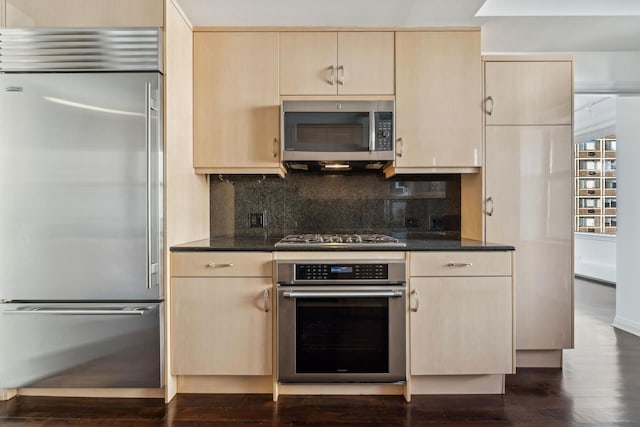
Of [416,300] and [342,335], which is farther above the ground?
[416,300]

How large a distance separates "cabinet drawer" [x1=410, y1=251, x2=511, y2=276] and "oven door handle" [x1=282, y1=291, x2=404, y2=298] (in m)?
0.27

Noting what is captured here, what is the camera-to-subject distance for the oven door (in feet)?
6.85

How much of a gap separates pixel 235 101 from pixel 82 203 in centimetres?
109

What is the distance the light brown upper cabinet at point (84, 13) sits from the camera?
6.79ft

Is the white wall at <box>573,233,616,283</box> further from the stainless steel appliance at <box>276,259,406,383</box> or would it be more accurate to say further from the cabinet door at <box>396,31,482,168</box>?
the stainless steel appliance at <box>276,259,406,383</box>

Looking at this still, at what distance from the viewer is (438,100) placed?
96.8 inches

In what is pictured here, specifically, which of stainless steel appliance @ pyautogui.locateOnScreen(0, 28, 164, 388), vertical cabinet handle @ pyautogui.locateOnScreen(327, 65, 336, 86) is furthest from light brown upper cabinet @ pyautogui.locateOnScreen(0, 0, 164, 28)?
vertical cabinet handle @ pyautogui.locateOnScreen(327, 65, 336, 86)

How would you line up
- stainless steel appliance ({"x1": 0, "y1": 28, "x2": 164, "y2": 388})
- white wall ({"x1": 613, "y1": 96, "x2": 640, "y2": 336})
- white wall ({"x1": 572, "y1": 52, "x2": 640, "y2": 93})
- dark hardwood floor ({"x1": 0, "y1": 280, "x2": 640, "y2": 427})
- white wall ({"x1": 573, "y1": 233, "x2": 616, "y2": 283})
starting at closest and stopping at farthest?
1. dark hardwood floor ({"x1": 0, "y1": 280, "x2": 640, "y2": 427})
2. stainless steel appliance ({"x1": 0, "y1": 28, "x2": 164, "y2": 388})
3. white wall ({"x1": 572, "y1": 52, "x2": 640, "y2": 93})
4. white wall ({"x1": 613, "y1": 96, "x2": 640, "y2": 336})
5. white wall ({"x1": 573, "y1": 233, "x2": 616, "y2": 283})

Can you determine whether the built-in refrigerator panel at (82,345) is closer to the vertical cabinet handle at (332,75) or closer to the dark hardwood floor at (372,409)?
the dark hardwood floor at (372,409)

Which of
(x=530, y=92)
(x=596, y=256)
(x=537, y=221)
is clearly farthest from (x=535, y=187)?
(x=596, y=256)

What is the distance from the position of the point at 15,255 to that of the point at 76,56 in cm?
114

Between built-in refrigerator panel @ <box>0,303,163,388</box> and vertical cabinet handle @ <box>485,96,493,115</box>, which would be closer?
built-in refrigerator panel @ <box>0,303,163,388</box>

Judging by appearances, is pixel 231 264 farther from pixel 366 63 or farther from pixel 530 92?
pixel 530 92

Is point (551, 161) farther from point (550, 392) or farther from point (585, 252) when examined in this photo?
point (585, 252)
